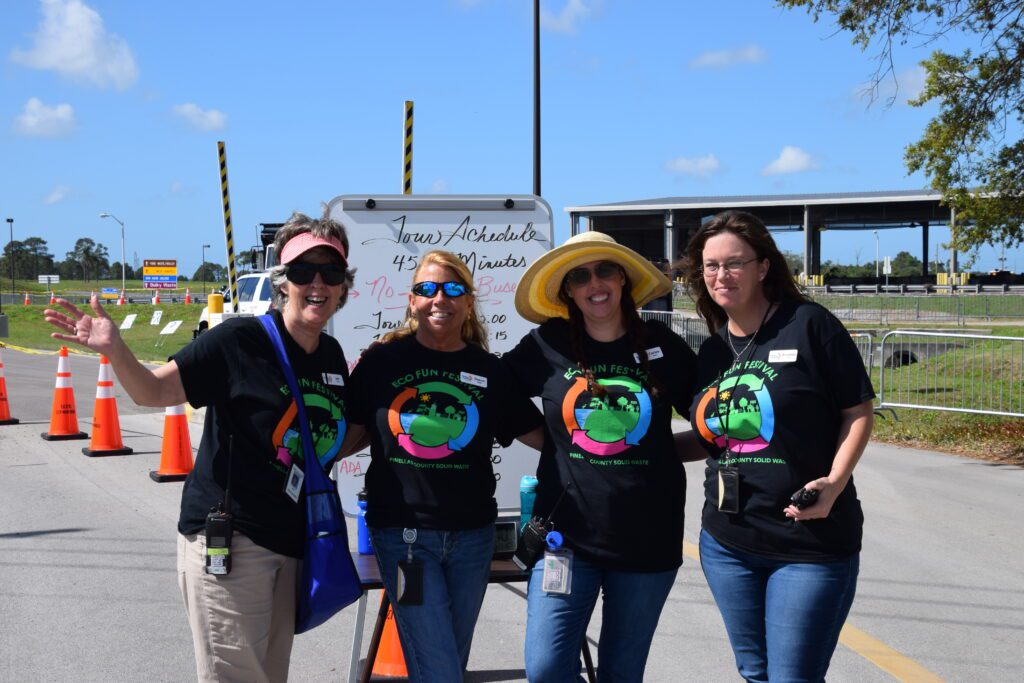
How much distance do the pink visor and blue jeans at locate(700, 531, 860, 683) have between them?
1641mm

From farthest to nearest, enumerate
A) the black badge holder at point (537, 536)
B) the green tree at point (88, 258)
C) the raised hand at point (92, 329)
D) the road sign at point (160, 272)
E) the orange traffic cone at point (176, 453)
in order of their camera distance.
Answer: the green tree at point (88, 258) < the road sign at point (160, 272) < the orange traffic cone at point (176, 453) < the black badge holder at point (537, 536) < the raised hand at point (92, 329)

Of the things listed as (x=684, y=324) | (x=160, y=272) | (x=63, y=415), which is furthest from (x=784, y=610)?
(x=160, y=272)

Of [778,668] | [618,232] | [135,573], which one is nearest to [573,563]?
[778,668]

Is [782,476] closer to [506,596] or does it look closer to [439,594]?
[439,594]

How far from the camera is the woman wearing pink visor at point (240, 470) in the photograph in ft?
9.36

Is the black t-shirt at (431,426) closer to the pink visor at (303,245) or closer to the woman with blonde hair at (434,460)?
the woman with blonde hair at (434,460)

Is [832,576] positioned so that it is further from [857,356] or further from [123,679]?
[123,679]

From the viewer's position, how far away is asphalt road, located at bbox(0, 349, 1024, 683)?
4617 millimetres

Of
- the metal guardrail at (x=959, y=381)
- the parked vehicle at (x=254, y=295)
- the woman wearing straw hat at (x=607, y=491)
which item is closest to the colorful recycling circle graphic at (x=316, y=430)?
the woman wearing straw hat at (x=607, y=491)

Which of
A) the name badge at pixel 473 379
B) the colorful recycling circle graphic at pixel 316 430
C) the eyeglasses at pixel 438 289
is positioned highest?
the eyeglasses at pixel 438 289

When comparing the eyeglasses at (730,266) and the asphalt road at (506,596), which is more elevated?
the eyeglasses at (730,266)

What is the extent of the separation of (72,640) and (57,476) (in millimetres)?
4873

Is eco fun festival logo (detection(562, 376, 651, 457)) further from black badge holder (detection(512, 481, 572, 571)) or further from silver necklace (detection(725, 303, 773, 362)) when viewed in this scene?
silver necklace (detection(725, 303, 773, 362))

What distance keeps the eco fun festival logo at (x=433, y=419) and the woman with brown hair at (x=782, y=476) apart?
797 millimetres
